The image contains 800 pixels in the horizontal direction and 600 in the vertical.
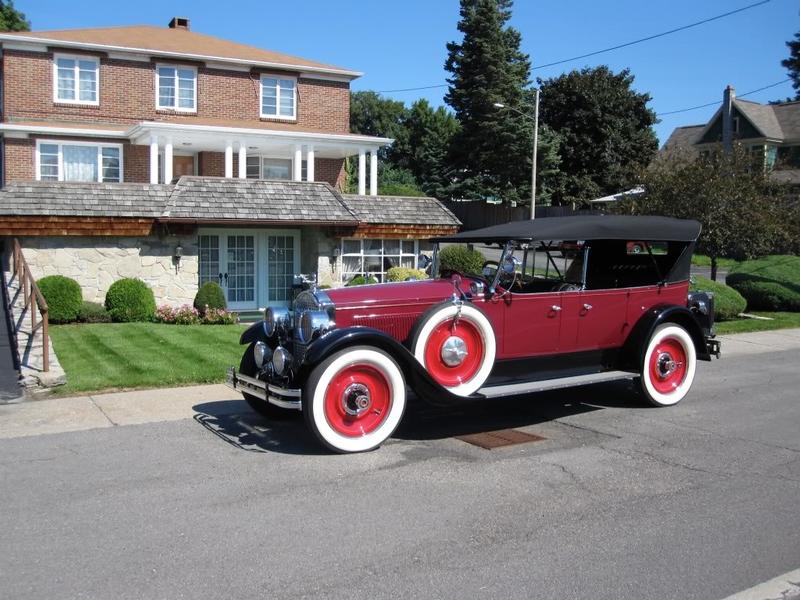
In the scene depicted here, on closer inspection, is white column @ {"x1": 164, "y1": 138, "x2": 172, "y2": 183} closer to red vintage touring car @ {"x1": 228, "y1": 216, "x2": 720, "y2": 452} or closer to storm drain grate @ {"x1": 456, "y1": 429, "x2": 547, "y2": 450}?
red vintage touring car @ {"x1": 228, "y1": 216, "x2": 720, "y2": 452}

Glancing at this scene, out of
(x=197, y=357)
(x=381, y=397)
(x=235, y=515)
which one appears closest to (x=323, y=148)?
(x=197, y=357)

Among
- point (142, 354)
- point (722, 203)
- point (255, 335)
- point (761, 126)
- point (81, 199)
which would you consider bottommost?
point (142, 354)

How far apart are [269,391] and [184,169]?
22388 mm

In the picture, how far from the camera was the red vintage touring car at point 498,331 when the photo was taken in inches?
259

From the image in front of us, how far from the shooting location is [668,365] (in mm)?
8664

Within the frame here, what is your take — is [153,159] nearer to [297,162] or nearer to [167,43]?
[297,162]

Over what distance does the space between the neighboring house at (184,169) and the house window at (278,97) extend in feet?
0.17

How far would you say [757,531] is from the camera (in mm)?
4930

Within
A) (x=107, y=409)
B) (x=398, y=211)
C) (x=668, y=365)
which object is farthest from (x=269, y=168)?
(x=668, y=365)

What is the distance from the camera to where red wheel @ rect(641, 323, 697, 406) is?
27.8 ft

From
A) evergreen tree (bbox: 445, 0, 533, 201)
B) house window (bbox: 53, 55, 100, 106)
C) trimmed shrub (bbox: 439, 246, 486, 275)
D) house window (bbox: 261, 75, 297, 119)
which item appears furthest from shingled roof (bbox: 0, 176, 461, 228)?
evergreen tree (bbox: 445, 0, 533, 201)

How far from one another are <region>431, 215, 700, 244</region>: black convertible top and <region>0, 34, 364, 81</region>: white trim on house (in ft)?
66.4

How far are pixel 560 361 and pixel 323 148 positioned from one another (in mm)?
19987

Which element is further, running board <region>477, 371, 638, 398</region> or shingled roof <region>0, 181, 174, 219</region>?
shingled roof <region>0, 181, 174, 219</region>
